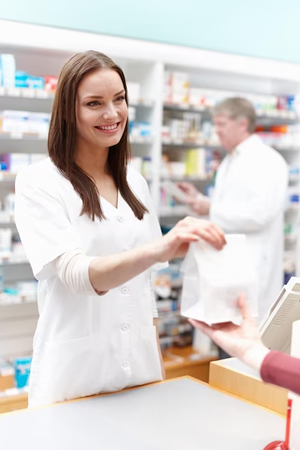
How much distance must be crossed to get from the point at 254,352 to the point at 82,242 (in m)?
0.72

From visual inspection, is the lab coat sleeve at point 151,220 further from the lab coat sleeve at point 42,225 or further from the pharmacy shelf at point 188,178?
the pharmacy shelf at point 188,178

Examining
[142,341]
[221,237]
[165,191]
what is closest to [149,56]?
[165,191]

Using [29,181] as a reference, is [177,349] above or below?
below

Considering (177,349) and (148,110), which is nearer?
(148,110)

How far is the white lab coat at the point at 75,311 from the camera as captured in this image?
1787 mm

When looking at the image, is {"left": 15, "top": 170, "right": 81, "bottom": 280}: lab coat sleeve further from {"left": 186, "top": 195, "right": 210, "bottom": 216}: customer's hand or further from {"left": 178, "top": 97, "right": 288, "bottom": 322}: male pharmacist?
{"left": 186, "top": 195, "right": 210, "bottom": 216}: customer's hand

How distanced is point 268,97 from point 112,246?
352cm

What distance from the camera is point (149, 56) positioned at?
4160mm

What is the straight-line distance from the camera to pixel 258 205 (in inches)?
161

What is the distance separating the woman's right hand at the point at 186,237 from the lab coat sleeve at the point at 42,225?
1.18 ft

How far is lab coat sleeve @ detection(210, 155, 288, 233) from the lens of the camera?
4113 millimetres

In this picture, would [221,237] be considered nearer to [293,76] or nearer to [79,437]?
[79,437]

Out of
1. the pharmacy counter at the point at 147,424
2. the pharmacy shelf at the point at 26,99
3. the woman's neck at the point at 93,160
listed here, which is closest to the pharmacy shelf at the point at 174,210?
the pharmacy shelf at the point at 26,99

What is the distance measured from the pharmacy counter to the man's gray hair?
2.85 meters
